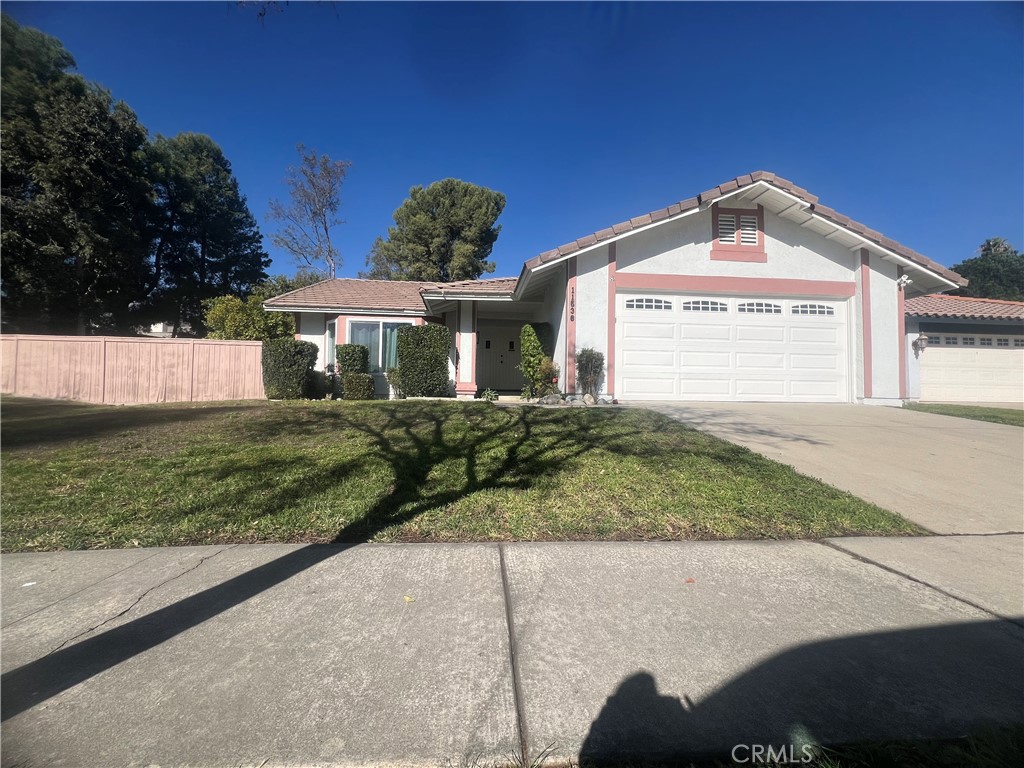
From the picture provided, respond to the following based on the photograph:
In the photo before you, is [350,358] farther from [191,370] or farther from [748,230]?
[748,230]

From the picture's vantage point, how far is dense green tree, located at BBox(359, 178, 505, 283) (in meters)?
28.6

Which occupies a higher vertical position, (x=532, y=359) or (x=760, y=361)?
(x=532, y=359)

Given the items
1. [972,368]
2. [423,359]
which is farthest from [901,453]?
[972,368]

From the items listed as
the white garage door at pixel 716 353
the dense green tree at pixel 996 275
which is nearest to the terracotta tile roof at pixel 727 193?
the white garage door at pixel 716 353

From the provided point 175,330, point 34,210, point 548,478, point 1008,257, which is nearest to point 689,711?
point 548,478

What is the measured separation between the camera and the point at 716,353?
11289 mm

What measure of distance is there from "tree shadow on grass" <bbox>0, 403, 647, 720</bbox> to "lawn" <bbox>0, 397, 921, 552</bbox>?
1.6 inches

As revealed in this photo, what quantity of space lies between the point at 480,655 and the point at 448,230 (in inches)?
1125

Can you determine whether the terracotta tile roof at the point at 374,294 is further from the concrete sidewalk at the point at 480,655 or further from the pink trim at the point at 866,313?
the concrete sidewalk at the point at 480,655

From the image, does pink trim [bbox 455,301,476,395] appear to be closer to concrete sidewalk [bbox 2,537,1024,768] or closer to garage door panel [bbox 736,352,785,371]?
garage door panel [bbox 736,352,785,371]

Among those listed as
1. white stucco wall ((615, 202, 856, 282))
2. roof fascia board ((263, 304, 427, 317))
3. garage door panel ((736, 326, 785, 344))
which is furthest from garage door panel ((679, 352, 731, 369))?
roof fascia board ((263, 304, 427, 317))

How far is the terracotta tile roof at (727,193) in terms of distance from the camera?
34.8 feet

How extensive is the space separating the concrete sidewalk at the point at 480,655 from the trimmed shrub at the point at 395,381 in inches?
380

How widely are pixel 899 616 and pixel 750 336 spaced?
940 centimetres
